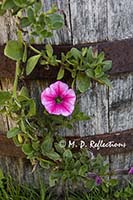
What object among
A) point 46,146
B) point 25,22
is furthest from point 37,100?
point 25,22

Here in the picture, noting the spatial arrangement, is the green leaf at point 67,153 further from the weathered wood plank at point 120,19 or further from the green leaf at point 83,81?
the weathered wood plank at point 120,19

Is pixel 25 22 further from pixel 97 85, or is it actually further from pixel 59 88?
pixel 97 85

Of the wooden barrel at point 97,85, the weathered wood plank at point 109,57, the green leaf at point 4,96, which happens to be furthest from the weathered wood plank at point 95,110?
the green leaf at point 4,96

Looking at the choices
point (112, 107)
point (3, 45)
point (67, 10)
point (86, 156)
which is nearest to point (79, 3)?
point (67, 10)

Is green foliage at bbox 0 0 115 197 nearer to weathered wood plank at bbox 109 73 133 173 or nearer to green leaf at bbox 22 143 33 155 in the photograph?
green leaf at bbox 22 143 33 155

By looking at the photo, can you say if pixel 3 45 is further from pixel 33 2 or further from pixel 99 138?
pixel 99 138
